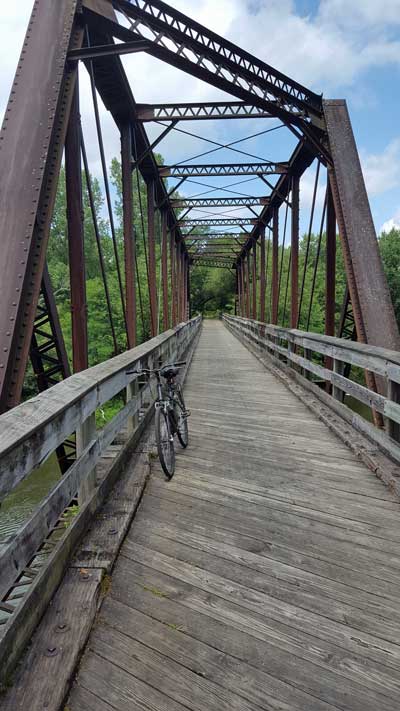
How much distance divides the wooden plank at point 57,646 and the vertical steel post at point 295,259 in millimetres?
9132

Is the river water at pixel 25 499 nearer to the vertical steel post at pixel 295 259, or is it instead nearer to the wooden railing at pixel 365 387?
the vertical steel post at pixel 295 259

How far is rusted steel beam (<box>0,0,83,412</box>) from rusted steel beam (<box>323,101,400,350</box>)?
363cm

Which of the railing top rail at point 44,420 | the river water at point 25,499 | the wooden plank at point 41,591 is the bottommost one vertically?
the river water at point 25,499

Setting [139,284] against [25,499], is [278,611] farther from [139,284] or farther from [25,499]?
[25,499]

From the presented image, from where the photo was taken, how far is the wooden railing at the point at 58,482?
1.50 metres

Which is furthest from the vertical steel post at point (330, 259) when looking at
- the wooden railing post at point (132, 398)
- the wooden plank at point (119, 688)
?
the wooden plank at point (119, 688)

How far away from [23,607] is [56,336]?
267cm

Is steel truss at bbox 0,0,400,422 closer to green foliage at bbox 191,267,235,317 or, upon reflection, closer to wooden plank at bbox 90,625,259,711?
wooden plank at bbox 90,625,259,711

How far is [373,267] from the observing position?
5508 millimetres

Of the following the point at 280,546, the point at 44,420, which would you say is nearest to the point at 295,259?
the point at 280,546

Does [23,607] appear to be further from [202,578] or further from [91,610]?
[202,578]

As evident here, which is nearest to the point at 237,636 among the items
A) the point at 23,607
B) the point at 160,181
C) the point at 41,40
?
the point at 23,607

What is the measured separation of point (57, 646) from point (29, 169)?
3.34m

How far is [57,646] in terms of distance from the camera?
1.67 metres
